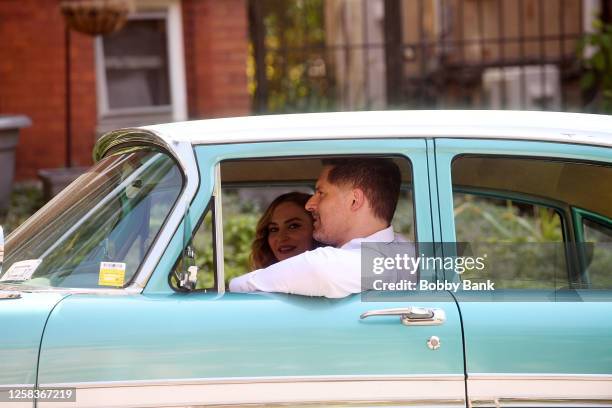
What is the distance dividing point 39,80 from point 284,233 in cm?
680

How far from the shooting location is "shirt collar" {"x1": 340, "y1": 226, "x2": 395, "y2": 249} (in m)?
3.73

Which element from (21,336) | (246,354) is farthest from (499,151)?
(21,336)

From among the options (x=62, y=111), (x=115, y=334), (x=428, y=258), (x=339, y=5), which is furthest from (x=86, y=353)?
(x=339, y=5)

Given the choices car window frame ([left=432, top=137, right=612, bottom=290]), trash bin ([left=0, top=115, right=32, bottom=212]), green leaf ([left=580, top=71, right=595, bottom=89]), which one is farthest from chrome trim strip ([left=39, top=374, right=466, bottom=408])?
green leaf ([left=580, top=71, right=595, bottom=89])

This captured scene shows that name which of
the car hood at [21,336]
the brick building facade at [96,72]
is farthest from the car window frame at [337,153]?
the brick building facade at [96,72]

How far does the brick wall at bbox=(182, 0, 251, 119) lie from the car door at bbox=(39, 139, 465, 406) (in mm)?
7900

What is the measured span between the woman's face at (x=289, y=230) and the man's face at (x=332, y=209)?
615 mm

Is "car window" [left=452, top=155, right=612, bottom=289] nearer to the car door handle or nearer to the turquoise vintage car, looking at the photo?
the turquoise vintage car

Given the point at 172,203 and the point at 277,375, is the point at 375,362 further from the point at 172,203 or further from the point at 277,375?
the point at 172,203

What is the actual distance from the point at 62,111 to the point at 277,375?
26.3 feet

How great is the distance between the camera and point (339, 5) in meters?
14.5

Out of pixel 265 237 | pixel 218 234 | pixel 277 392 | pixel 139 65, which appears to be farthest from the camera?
pixel 139 65

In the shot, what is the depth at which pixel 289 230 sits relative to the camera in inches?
181

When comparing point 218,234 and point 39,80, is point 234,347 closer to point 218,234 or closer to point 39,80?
point 218,234
